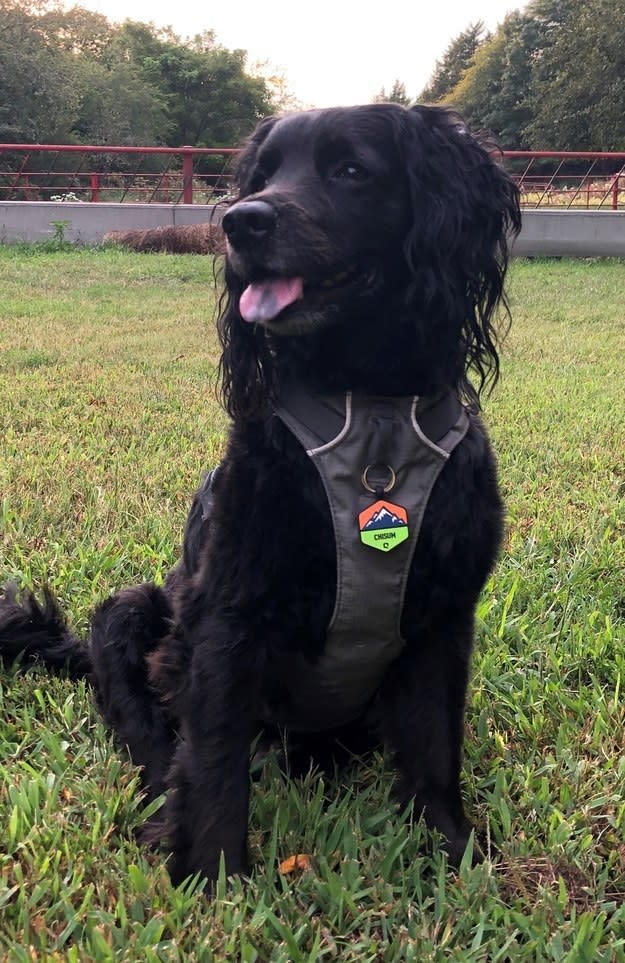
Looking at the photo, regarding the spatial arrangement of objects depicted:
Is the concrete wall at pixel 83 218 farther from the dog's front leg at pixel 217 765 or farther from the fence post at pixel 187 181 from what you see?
the dog's front leg at pixel 217 765

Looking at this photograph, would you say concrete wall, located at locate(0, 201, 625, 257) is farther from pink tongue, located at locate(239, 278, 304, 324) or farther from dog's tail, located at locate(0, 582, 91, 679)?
pink tongue, located at locate(239, 278, 304, 324)

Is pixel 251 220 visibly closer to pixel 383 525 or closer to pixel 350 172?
pixel 350 172

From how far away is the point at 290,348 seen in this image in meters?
1.71

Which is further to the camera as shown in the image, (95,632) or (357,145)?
(95,632)

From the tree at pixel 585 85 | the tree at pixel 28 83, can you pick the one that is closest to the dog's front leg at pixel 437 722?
the tree at pixel 28 83

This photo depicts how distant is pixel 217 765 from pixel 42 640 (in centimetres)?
81

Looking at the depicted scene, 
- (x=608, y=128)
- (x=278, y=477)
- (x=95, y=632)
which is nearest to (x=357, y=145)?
(x=278, y=477)

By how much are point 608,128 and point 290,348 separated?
120 ft

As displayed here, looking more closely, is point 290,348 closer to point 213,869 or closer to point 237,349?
point 237,349

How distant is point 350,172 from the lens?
1.75 m

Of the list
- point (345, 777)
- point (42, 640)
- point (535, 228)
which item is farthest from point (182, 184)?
point (345, 777)

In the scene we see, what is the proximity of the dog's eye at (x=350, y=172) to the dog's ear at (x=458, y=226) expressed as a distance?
0.31 feet

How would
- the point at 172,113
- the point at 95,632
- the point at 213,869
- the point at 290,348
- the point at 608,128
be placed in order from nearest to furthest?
the point at 213,869
the point at 290,348
the point at 95,632
the point at 608,128
the point at 172,113

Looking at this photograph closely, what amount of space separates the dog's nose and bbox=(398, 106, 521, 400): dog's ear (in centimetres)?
30
